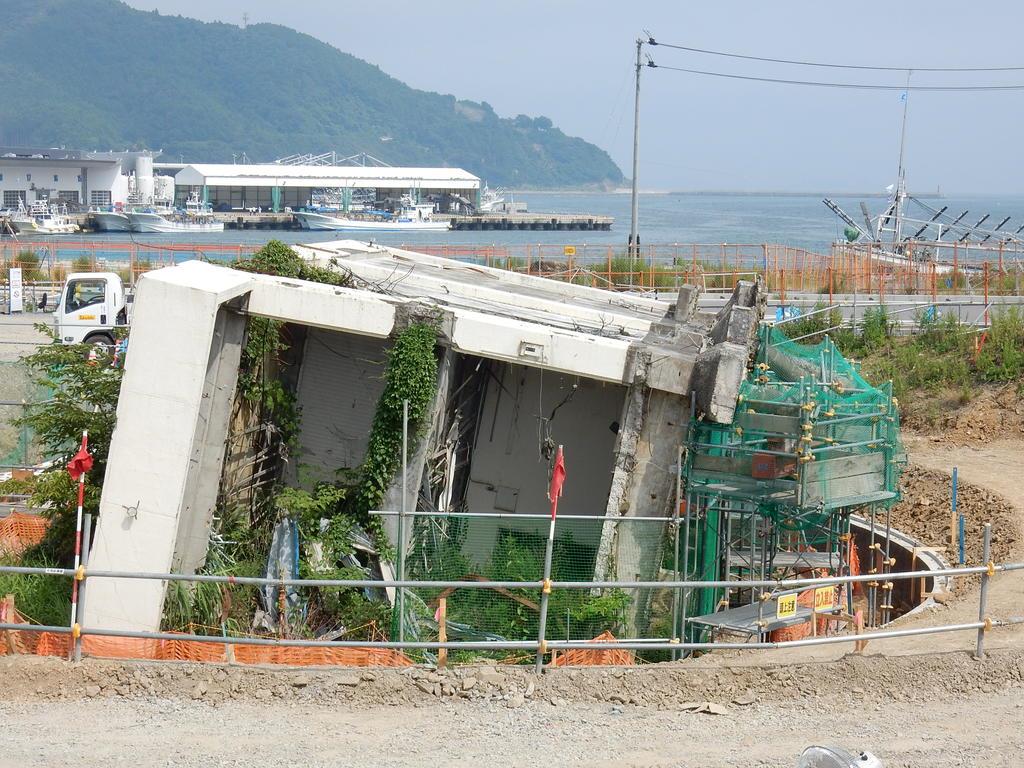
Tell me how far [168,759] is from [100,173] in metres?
136

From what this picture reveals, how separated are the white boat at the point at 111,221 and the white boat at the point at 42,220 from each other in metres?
2.62

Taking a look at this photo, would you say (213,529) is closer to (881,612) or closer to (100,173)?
(881,612)

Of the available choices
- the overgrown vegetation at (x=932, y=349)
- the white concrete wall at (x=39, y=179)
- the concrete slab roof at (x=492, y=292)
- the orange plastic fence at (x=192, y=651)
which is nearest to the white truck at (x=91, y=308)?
the concrete slab roof at (x=492, y=292)

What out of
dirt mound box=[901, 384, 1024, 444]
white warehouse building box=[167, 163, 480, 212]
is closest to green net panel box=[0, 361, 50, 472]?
dirt mound box=[901, 384, 1024, 444]

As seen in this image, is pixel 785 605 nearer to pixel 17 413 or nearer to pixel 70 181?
pixel 17 413

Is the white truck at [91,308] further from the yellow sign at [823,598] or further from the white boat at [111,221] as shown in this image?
the white boat at [111,221]

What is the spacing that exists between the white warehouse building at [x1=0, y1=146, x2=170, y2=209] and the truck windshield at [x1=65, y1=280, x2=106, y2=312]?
4044 inches

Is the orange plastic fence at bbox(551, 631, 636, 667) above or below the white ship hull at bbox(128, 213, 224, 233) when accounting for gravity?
below

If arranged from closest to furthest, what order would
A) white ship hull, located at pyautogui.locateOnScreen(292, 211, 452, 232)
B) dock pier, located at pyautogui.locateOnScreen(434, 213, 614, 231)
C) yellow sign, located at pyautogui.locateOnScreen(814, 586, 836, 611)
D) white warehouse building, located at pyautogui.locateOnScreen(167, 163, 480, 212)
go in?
yellow sign, located at pyautogui.locateOnScreen(814, 586, 836, 611) < white ship hull, located at pyautogui.locateOnScreen(292, 211, 452, 232) < white warehouse building, located at pyautogui.locateOnScreen(167, 163, 480, 212) < dock pier, located at pyautogui.locateOnScreen(434, 213, 614, 231)

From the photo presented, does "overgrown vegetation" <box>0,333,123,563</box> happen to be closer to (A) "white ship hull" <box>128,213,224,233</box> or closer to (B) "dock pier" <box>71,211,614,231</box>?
(A) "white ship hull" <box>128,213,224,233</box>

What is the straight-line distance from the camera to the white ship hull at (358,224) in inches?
5079

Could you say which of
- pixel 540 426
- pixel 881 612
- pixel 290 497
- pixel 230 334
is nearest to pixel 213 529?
pixel 290 497

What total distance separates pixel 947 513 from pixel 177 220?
123m

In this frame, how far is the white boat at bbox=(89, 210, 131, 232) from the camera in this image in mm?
125062
